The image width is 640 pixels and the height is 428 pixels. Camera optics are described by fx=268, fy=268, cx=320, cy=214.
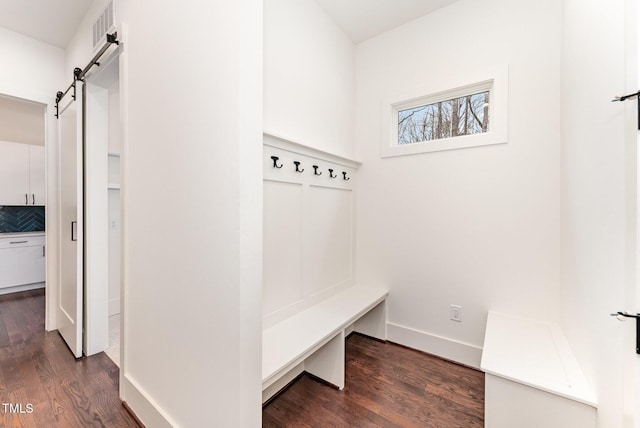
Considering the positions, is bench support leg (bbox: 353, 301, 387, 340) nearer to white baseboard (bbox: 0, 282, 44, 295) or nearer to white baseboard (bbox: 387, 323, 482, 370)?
white baseboard (bbox: 387, 323, 482, 370)

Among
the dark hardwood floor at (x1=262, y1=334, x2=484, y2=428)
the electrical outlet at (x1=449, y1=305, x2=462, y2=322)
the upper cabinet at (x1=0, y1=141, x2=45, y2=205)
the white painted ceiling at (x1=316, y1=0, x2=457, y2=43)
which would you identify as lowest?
the dark hardwood floor at (x1=262, y1=334, x2=484, y2=428)

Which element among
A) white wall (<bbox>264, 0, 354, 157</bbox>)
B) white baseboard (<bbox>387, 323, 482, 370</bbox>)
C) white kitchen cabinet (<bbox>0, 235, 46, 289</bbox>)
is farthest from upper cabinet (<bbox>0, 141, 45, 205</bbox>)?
white baseboard (<bbox>387, 323, 482, 370</bbox>)

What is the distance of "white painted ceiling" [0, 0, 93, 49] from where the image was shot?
197 centimetres

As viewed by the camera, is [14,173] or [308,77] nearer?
[308,77]

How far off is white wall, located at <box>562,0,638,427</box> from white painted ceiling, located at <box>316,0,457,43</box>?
1053 millimetres

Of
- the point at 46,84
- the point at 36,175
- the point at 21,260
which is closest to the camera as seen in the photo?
the point at 46,84

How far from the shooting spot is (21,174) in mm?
4098

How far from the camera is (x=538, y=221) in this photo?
6.17 ft

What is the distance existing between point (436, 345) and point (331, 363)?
3.23 feet

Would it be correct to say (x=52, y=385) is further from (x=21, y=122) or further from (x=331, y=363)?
(x=21, y=122)

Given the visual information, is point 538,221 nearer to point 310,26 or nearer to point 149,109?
point 310,26

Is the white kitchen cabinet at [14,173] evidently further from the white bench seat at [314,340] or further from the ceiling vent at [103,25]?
the white bench seat at [314,340]

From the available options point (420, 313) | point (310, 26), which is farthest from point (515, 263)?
point (310, 26)

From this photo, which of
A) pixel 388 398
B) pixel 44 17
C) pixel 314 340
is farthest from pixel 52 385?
pixel 44 17
